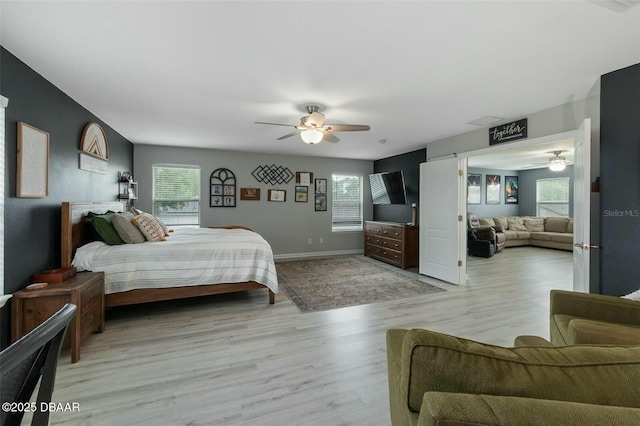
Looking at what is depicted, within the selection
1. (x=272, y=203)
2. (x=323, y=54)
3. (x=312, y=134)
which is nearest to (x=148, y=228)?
(x=312, y=134)

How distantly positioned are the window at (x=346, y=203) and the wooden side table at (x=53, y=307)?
517 cm

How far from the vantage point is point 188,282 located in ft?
10.1

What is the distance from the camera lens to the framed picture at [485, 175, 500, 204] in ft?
28.9

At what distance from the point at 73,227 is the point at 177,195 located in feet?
9.40

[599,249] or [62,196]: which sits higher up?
[62,196]

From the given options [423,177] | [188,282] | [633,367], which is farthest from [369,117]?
[633,367]

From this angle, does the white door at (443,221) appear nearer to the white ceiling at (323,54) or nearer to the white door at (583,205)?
the white ceiling at (323,54)

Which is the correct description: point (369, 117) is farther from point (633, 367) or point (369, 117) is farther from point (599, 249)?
point (633, 367)

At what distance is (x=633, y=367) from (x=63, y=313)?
5.28 ft

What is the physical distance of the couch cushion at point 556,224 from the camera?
25.1 ft

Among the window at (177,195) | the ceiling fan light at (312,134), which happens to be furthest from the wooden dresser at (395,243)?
the window at (177,195)

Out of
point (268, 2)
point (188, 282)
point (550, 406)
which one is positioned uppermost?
point (268, 2)

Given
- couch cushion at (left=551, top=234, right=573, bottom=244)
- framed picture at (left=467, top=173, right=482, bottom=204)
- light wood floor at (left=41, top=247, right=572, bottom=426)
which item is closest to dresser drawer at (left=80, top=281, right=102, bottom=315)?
light wood floor at (left=41, top=247, right=572, bottom=426)

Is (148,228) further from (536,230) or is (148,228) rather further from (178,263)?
(536,230)
